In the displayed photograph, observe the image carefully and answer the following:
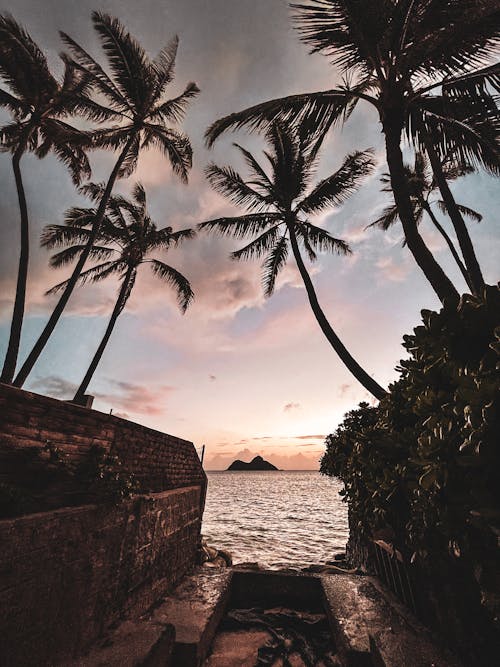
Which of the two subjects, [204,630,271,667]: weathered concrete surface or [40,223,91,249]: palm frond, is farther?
[40,223,91,249]: palm frond

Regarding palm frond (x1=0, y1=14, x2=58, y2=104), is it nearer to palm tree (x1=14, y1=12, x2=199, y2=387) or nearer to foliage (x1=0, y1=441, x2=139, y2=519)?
palm tree (x1=14, y1=12, x2=199, y2=387)

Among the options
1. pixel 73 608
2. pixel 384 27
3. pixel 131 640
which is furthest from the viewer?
pixel 384 27

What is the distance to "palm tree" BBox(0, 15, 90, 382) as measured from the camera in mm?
8117

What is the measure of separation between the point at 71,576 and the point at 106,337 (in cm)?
1039

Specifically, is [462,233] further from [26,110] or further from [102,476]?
[26,110]

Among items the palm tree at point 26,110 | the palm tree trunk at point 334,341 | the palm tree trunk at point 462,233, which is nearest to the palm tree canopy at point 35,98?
the palm tree at point 26,110

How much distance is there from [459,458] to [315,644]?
176 inches

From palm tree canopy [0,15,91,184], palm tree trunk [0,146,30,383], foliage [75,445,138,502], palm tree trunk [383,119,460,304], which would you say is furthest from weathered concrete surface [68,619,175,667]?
palm tree canopy [0,15,91,184]

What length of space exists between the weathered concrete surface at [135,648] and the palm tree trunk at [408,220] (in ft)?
18.3

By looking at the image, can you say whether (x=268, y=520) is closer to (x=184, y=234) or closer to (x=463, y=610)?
(x=184, y=234)

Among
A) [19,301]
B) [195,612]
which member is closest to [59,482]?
[195,612]

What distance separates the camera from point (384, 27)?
512 centimetres

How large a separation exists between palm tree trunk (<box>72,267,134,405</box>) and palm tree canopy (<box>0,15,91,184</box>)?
182 inches

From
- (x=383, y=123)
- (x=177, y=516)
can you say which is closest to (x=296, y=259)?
(x=383, y=123)
